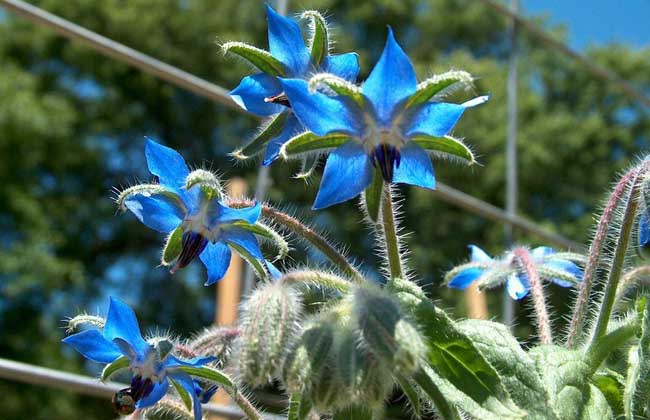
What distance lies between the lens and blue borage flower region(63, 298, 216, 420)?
0.52m

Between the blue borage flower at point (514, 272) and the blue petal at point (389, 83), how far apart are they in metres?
0.24

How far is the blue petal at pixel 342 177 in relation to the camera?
1.58 ft

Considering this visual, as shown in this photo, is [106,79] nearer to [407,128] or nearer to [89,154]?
[89,154]

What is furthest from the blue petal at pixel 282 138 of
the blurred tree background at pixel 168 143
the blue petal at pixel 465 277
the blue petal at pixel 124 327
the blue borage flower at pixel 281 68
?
the blurred tree background at pixel 168 143

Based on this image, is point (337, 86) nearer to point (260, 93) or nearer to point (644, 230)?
point (260, 93)

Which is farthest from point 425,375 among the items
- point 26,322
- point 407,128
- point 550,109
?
point 550,109

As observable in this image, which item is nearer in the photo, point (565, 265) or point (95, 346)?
point (95, 346)

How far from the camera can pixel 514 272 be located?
736 millimetres

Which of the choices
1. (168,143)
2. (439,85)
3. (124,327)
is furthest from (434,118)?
(168,143)

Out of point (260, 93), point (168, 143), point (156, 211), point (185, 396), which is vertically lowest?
point (185, 396)

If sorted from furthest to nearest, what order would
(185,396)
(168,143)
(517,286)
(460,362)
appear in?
(168,143), (517,286), (185,396), (460,362)

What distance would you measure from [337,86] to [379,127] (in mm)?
37

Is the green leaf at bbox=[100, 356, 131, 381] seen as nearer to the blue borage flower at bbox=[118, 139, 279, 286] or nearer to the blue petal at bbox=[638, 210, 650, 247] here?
the blue borage flower at bbox=[118, 139, 279, 286]

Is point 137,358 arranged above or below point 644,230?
below
